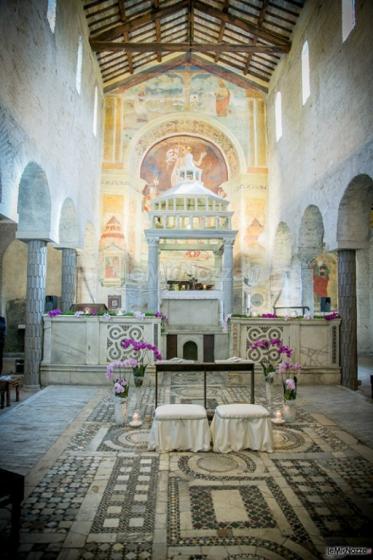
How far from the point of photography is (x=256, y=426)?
17.5ft

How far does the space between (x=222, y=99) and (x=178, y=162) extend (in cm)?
354

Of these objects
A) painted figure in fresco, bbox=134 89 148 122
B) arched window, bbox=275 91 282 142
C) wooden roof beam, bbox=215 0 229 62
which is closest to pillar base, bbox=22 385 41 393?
arched window, bbox=275 91 282 142

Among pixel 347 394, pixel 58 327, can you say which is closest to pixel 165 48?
pixel 58 327

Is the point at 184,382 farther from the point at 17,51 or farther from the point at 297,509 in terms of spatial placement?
the point at 17,51

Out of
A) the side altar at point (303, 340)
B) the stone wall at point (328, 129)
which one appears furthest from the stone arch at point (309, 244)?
the side altar at point (303, 340)

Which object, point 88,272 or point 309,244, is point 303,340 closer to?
point 309,244

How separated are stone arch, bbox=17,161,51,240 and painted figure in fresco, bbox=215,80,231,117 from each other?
11.5 metres

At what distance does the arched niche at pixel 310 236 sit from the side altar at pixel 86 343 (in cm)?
635

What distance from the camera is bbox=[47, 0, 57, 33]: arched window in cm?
1004

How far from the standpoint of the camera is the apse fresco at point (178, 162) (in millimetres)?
19672

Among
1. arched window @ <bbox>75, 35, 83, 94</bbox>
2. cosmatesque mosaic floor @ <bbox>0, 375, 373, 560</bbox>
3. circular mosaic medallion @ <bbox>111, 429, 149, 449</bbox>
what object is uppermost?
arched window @ <bbox>75, 35, 83, 94</bbox>

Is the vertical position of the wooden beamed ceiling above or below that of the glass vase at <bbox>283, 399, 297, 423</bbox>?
above

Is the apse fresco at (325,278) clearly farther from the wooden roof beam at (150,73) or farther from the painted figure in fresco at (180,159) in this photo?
the wooden roof beam at (150,73)

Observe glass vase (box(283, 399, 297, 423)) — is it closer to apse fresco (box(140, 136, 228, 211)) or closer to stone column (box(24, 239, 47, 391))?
stone column (box(24, 239, 47, 391))
